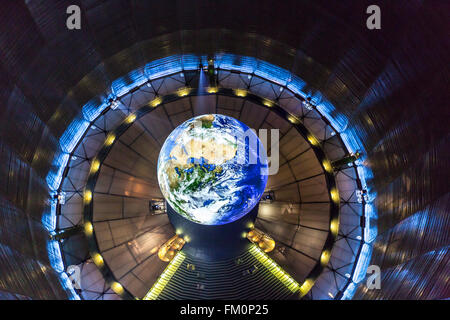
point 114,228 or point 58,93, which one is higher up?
point 58,93

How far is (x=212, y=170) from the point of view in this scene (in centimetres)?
1122

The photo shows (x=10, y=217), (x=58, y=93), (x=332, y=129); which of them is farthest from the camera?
(x=332, y=129)

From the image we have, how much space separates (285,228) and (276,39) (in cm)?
956

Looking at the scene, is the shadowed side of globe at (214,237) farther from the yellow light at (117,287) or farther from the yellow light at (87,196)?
the yellow light at (87,196)

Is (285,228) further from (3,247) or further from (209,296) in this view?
(3,247)

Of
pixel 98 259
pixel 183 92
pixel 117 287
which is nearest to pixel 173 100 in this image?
pixel 183 92

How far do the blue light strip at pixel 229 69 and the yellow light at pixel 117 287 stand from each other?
118 inches

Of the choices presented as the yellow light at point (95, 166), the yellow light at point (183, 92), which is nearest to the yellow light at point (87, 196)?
the yellow light at point (95, 166)

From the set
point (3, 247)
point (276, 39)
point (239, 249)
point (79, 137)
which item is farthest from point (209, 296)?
point (276, 39)

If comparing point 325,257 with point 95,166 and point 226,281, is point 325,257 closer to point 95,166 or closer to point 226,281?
point 226,281

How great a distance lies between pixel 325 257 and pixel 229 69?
11427mm

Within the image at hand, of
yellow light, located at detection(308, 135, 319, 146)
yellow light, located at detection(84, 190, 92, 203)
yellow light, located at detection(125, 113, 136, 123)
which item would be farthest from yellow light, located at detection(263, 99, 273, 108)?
yellow light, located at detection(84, 190, 92, 203)

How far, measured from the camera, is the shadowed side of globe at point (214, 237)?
13922mm

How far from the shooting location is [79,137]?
1449cm
